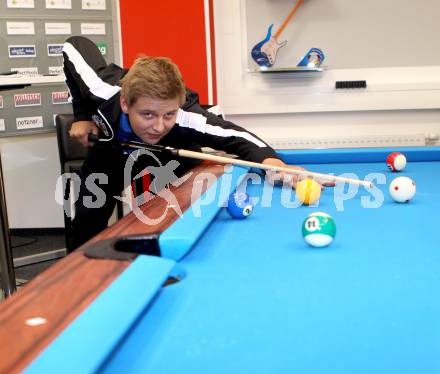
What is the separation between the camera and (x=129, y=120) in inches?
83.7

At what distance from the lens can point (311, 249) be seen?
1131 millimetres

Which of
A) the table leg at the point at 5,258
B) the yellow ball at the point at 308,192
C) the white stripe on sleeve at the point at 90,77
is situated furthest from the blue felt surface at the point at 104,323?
the table leg at the point at 5,258

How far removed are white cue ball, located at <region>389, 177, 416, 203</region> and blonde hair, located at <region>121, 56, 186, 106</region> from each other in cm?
81

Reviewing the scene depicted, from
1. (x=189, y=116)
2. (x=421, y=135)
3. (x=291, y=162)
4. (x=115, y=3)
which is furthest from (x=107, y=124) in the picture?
(x=421, y=135)

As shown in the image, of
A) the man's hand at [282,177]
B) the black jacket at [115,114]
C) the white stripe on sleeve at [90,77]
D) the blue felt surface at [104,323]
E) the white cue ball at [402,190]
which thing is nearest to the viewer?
the blue felt surface at [104,323]

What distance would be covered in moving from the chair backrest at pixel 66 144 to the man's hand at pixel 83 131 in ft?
2.60

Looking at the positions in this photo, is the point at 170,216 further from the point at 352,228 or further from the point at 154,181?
the point at 154,181

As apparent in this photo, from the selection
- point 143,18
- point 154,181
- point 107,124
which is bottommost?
point 154,181

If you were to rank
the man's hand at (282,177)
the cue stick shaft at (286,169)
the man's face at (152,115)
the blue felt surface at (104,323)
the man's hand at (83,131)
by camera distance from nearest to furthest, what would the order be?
the blue felt surface at (104,323) → the cue stick shaft at (286,169) → the man's hand at (282,177) → the man's face at (152,115) → the man's hand at (83,131)

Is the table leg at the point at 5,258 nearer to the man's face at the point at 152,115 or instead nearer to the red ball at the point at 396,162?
the man's face at the point at 152,115

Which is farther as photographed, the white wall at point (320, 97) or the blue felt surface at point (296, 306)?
the white wall at point (320, 97)

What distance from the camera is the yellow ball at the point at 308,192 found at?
60.5 inches

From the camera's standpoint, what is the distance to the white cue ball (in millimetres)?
1521

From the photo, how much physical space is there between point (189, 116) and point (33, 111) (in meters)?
1.72
